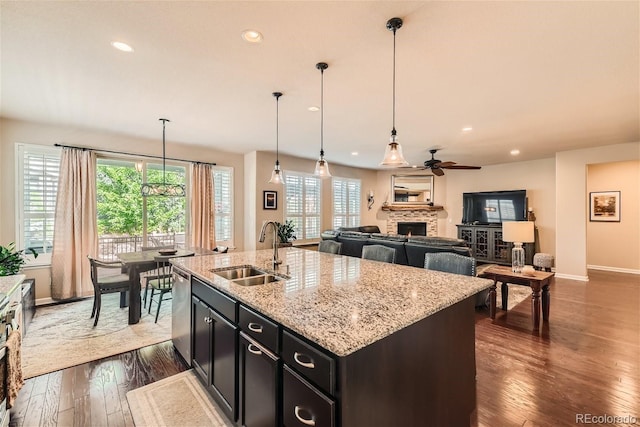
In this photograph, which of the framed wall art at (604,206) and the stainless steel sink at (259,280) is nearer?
the stainless steel sink at (259,280)

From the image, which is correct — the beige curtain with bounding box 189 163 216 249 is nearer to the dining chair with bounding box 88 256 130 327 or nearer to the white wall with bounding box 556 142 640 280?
the dining chair with bounding box 88 256 130 327

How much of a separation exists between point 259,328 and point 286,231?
16.4 feet

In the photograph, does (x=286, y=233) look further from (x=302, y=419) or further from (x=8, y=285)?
(x=302, y=419)

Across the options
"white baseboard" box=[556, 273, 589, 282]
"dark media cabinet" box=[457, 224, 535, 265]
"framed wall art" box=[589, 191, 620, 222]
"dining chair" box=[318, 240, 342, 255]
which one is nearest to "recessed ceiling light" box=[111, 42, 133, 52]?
"dining chair" box=[318, 240, 342, 255]

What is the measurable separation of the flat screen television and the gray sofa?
3.92 meters

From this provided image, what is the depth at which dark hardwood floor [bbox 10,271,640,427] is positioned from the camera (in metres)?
1.97

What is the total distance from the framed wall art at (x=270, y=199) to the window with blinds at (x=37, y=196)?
3431 millimetres

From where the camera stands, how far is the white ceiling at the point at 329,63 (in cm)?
186

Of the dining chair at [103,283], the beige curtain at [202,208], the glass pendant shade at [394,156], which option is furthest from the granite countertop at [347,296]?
the beige curtain at [202,208]

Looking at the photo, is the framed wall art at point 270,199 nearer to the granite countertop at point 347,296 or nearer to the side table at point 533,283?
the granite countertop at point 347,296

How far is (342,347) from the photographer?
3.43ft

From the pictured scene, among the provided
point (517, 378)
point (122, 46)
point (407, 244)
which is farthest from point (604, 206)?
point (122, 46)

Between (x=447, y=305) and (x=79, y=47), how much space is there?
328 cm

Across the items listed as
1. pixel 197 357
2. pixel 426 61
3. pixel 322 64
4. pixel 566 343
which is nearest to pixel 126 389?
pixel 197 357
